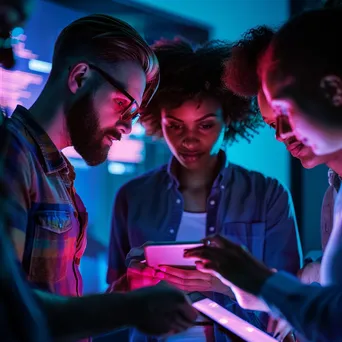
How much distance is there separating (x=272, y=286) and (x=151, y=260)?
61cm

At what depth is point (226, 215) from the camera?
1.91 meters

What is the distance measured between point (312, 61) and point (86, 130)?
0.63 m

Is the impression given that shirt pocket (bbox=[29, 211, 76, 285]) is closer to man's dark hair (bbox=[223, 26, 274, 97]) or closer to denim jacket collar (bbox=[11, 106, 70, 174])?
denim jacket collar (bbox=[11, 106, 70, 174])

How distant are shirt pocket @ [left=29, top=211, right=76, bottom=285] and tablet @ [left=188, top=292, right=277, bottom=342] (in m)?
0.39

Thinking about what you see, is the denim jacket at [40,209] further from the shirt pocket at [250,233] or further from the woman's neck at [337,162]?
the shirt pocket at [250,233]

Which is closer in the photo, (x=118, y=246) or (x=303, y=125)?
(x=303, y=125)

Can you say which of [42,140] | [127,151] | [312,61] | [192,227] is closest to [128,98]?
[42,140]

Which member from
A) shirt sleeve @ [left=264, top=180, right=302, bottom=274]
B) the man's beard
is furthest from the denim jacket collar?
shirt sleeve @ [left=264, top=180, right=302, bottom=274]

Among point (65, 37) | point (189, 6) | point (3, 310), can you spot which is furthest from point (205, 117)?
point (189, 6)

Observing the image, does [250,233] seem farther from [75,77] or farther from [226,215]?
[75,77]

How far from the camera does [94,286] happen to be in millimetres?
2766

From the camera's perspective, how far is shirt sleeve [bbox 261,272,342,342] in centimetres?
84

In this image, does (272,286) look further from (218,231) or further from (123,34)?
(218,231)

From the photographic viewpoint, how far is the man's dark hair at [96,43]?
121cm
